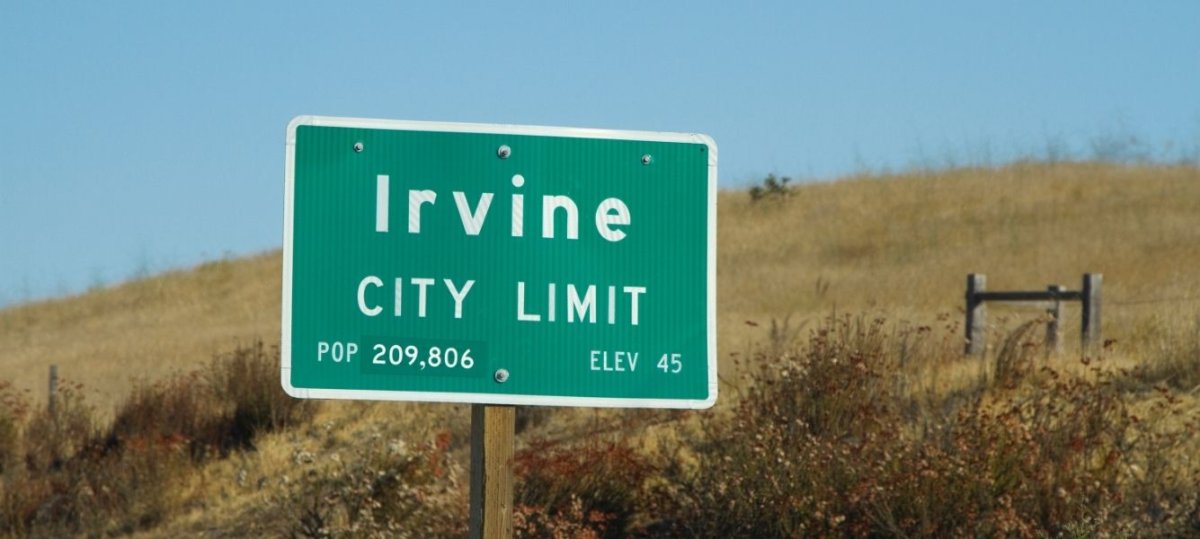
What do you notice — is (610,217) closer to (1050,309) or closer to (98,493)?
(98,493)

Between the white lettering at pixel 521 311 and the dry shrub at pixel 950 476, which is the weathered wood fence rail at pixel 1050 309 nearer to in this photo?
the dry shrub at pixel 950 476

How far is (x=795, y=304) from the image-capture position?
34.9 metres

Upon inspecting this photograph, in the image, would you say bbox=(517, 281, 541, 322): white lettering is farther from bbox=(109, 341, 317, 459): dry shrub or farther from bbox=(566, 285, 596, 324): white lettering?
bbox=(109, 341, 317, 459): dry shrub

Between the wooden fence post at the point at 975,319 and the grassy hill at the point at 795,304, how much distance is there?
22 cm

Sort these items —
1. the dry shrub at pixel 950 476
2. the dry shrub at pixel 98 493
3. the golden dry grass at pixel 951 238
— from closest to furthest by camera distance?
1. the dry shrub at pixel 950 476
2. the dry shrub at pixel 98 493
3. the golden dry grass at pixel 951 238

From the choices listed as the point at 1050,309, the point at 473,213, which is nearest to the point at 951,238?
the point at 1050,309

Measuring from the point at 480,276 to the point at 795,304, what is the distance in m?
31.4

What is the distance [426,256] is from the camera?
3.83 metres

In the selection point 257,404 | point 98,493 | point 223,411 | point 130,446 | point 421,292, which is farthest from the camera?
point 223,411

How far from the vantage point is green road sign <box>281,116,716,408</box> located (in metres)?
3.81

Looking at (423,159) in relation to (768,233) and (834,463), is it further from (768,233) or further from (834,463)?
(768,233)

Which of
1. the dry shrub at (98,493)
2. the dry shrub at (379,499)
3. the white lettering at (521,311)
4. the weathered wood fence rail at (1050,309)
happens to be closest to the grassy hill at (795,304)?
the dry shrub at (379,499)

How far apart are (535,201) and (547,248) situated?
110mm

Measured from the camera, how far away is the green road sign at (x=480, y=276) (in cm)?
381
